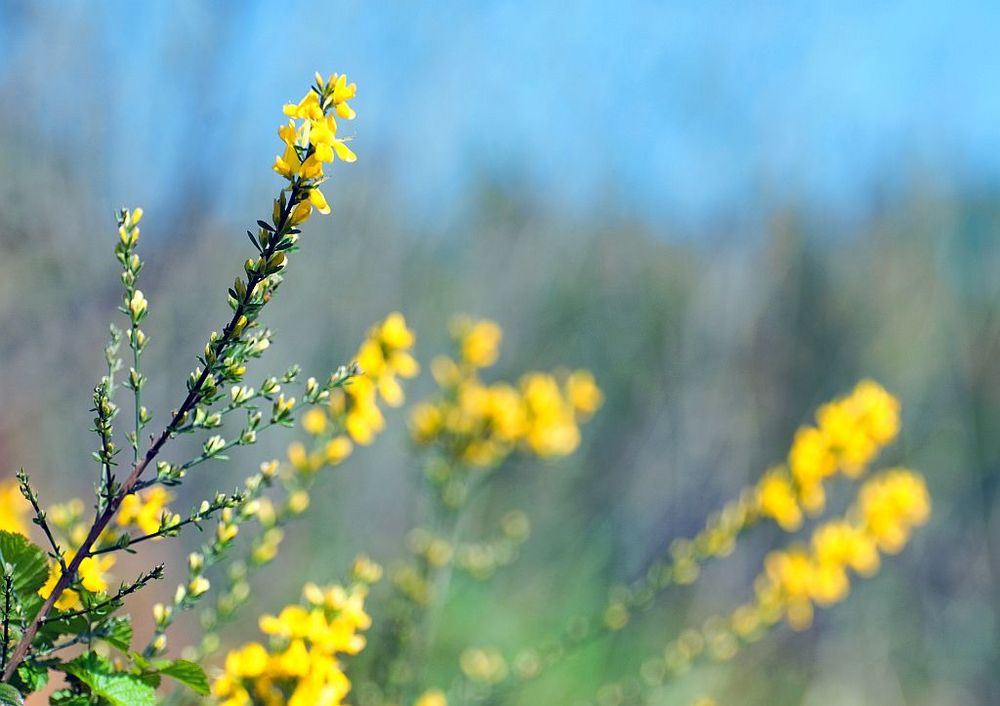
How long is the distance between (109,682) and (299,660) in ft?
0.81

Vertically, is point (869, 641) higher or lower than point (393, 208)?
lower

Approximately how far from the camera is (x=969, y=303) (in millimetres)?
6559

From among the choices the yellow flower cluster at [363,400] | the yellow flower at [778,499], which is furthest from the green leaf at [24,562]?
the yellow flower at [778,499]

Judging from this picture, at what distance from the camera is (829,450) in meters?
2.21

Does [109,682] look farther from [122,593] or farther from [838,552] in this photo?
[838,552]

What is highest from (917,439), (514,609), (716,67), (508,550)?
(716,67)

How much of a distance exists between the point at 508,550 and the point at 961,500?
5.66m

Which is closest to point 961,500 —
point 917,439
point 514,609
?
point 917,439

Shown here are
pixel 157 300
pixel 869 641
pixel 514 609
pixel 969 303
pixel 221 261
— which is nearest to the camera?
pixel 157 300

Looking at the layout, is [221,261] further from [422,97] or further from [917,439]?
[917,439]

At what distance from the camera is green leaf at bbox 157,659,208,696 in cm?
86

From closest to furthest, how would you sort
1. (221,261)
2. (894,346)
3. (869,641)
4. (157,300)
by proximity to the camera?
(157,300) → (221,261) → (869,641) → (894,346)

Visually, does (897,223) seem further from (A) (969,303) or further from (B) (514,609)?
(B) (514,609)

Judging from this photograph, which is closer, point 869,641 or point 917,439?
point 869,641
